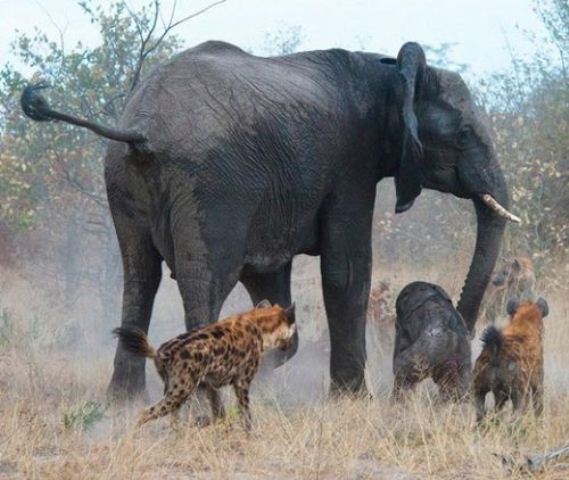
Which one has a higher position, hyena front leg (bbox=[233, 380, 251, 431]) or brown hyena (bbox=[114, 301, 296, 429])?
brown hyena (bbox=[114, 301, 296, 429])

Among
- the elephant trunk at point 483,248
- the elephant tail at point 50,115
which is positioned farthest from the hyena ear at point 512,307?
the elephant tail at point 50,115

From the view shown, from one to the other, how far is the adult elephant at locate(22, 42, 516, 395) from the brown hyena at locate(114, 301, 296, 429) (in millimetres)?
688

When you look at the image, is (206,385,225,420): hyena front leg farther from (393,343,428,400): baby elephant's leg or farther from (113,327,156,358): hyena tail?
(393,343,428,400): baby elephant's leg

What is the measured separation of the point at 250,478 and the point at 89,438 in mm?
1399

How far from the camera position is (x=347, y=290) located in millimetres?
9914

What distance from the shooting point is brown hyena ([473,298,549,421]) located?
26.6 ft

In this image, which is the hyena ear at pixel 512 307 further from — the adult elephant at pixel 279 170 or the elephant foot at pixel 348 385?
the elephant foot at pixel 348 385

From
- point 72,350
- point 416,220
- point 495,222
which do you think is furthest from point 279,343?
point 416,220

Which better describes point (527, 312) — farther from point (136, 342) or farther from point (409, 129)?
point (136, 342)

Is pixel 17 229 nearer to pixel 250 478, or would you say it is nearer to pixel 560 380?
pixel 560 380

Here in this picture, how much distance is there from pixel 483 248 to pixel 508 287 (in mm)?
3367

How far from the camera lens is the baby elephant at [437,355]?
9281mm

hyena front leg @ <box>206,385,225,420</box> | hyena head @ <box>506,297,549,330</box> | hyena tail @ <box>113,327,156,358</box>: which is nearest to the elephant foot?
hyena head @ <box>506,297,549,330</box>

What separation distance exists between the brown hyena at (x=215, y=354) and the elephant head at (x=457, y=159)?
2173 millimetres
